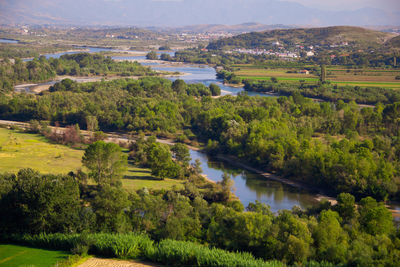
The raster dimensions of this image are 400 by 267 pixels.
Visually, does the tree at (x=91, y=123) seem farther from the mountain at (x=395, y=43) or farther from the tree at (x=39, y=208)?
the mountain at (x=395, y=43)


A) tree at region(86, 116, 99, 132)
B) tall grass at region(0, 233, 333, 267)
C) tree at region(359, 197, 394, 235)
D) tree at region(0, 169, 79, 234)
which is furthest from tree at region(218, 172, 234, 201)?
tree at region(86, 116, 99, 132)

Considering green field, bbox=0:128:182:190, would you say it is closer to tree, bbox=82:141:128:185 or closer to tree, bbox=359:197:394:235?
tree, bbox=82:141:128:185

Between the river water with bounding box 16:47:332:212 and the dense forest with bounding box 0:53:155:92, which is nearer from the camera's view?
the river water with bounding box 16:47:332:212


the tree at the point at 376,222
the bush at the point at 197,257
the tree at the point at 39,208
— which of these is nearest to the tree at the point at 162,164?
the tree at the point at 39,208

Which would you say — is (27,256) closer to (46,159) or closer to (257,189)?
(257,189)

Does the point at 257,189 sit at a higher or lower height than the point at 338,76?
lower

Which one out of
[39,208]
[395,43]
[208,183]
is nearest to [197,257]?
[39,208]
